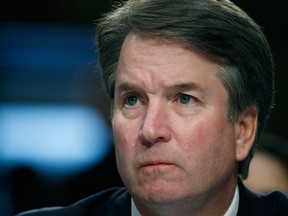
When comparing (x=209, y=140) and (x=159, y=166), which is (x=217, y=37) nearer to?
(x=209, y=140)

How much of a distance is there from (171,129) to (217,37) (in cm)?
33

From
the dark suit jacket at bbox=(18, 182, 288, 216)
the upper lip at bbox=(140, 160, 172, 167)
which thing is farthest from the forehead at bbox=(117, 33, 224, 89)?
the dark suit jacket at bbox=(18, 182, 288, 216)

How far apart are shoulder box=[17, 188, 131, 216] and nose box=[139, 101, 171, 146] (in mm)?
449

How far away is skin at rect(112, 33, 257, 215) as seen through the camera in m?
2.52

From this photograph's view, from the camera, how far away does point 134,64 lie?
2654mm

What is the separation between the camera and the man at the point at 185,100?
2.53 m

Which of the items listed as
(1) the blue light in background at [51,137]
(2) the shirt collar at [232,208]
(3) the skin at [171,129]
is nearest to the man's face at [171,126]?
(3) the skin at [171,129]

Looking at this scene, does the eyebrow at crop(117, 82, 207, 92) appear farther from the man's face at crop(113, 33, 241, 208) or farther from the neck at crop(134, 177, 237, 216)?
the neck at crop(134, 177, 237, 216)

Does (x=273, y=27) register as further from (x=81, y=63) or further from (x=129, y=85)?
(x=129, y=85)

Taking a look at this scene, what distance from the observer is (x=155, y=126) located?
2.49m

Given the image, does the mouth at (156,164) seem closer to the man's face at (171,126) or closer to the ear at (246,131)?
the man's face at (171,126)

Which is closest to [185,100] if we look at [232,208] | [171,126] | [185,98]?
[185,98]

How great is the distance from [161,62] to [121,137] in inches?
10.3

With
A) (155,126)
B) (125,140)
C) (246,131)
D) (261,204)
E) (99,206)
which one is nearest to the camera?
(155,126)
